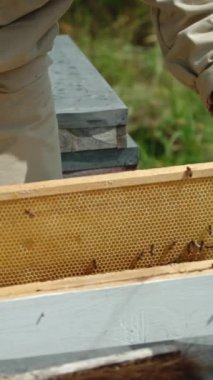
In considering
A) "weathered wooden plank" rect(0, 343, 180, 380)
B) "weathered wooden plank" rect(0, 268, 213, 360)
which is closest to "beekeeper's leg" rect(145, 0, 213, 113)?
"weathered wooden plank" rect(0, 268, 213, 360)

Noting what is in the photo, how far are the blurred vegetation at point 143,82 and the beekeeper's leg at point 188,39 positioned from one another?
7.69 feet

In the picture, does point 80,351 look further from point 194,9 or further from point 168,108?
point 168,108

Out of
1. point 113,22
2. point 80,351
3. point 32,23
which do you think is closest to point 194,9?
point 32,23

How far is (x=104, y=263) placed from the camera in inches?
86.7

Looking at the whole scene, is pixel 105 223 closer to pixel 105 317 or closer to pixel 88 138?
pixel 105 317

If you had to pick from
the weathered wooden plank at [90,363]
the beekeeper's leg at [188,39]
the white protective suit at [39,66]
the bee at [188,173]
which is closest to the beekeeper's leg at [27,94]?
the white protective suit at [39,66]

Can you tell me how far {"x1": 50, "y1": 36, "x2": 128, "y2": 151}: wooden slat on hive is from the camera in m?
2.98

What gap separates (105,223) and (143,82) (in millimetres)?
3548

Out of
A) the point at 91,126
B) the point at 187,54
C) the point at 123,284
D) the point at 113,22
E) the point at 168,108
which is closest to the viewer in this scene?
the point at 123,284

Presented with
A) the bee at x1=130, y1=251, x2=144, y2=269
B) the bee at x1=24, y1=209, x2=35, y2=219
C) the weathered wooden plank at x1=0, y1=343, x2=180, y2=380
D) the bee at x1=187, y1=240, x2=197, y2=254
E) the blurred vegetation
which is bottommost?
the blurred vegetation

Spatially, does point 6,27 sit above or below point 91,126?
above

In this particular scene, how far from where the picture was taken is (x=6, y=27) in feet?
8.04

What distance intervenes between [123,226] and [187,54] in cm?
41

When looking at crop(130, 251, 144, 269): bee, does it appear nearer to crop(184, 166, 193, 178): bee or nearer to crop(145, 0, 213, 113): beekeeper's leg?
crop(184, 166, 193, 178): bee
